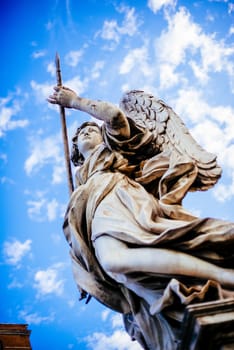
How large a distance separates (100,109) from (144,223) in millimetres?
1827

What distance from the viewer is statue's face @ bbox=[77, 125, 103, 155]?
244 inches

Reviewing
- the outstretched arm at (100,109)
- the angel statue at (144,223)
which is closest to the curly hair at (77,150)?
the angel statue at (144,223)

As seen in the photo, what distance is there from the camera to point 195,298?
3.08 m

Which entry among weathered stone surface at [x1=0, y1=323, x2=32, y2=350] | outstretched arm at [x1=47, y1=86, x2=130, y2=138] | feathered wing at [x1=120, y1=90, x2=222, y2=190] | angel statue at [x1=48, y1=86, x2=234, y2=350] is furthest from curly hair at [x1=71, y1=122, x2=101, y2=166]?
weathered stone surface at [x1=0, y1=323, x2=32, y2=350]

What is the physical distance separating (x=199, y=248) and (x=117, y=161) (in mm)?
2269

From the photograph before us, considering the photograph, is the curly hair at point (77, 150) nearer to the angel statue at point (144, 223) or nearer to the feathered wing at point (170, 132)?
the angel statue at point (144, 223)

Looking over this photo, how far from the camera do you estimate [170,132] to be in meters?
6.16

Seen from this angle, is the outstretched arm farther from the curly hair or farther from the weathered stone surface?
the weathered stone surface

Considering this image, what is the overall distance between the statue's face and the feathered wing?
2.30 ft

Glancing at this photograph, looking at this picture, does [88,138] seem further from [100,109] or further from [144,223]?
[144,223]

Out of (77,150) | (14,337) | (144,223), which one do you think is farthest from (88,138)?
(14,337)

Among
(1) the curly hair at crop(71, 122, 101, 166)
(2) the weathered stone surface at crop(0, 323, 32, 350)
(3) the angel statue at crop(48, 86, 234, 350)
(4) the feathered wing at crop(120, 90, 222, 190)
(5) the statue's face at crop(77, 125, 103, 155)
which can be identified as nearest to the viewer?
(3) the angel statue at crop(48, 86, 234, 350)

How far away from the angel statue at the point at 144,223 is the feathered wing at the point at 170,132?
0.04 ft

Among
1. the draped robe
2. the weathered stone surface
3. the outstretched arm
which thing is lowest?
the draped robe
